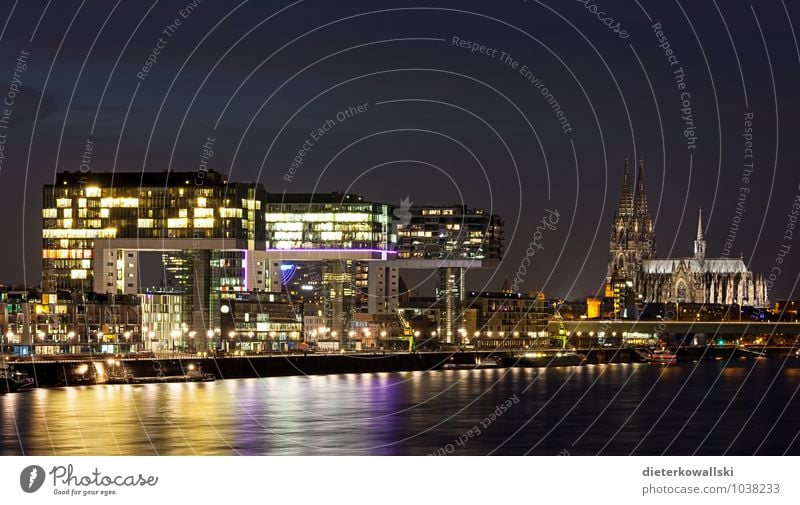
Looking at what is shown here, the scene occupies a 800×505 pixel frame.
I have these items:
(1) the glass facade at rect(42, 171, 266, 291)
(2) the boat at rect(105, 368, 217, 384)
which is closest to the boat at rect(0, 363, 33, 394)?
(2) the boat at rect(105, 368, 217, 384)

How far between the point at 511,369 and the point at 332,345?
2292cm

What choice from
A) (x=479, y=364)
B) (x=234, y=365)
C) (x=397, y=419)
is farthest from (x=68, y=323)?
(x=397, y=419)

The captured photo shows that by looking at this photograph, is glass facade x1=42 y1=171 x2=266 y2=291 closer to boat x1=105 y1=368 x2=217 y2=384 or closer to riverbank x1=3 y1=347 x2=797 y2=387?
riverbank x1=3 y1=347 x2=797 y2=387

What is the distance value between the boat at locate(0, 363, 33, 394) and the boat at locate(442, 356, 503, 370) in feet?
230

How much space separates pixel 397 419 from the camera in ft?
296

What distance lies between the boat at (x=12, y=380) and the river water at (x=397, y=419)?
1.62m

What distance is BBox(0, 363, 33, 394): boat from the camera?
11206 cm

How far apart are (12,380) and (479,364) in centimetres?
8221

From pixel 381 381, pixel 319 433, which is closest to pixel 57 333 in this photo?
pixel 381 381

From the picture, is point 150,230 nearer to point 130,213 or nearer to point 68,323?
point 130,213

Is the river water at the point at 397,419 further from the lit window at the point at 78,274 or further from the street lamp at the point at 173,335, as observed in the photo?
the lit window at the point at 78,274

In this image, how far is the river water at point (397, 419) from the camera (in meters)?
73.8

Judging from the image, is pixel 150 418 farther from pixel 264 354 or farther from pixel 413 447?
pixel 264 354

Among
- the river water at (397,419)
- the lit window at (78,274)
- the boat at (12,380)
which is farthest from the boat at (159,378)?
the lit window at (78,274)
